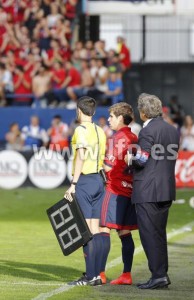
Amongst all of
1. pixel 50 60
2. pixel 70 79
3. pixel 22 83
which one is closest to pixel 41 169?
pixel 70 79

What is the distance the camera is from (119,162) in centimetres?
1133

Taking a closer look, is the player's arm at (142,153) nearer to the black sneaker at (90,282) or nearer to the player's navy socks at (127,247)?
the player's navy socks at (127,247)

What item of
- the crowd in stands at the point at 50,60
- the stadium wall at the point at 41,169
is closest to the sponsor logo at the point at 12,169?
the stadium wall at the point at 41,169

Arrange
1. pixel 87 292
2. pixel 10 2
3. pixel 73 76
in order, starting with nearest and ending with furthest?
pixel 87 292
pixel 73 76
pixel 10 2

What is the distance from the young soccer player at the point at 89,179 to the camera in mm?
11266

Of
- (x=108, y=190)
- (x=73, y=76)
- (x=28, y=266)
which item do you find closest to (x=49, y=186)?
(x=73, y=76)

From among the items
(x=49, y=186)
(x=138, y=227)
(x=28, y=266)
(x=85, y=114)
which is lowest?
(x=49, y=186)

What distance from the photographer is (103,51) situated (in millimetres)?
30156

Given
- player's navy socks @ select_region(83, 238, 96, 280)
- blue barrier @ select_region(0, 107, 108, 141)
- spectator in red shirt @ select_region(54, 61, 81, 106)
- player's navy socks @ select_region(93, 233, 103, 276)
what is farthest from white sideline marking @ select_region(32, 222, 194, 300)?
spectator in red shirt @ select_region(54, 61, 81, 106)

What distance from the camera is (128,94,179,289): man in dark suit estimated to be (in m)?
11.0

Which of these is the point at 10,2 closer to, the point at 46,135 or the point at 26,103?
the point at 26,103

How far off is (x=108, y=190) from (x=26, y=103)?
19.1 metres

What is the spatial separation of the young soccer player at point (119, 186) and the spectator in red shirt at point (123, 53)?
18883mm

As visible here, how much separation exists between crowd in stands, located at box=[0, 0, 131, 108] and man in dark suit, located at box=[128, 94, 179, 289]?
1795 centimetres
